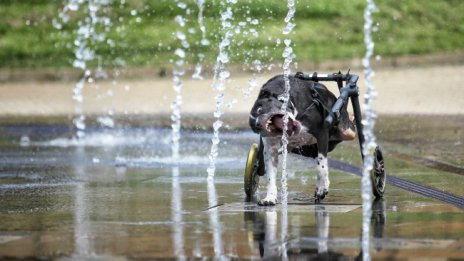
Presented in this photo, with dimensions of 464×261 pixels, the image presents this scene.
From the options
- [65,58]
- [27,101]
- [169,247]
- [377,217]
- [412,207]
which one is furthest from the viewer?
[65,58]

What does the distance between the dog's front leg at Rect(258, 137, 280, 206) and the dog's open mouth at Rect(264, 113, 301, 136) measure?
0.24m

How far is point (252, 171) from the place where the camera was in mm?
10328

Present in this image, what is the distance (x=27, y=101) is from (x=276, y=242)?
16.4 m

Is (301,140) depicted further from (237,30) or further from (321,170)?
(237,30)

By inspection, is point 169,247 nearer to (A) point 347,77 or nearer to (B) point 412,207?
(B) point 412,207

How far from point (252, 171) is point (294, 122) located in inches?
36.8

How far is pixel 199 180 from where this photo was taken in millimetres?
12234

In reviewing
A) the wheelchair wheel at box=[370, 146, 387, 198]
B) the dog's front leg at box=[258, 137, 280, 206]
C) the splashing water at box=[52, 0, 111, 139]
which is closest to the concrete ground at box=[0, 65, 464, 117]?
the splashing water at box=[52, 0, 111, 139]

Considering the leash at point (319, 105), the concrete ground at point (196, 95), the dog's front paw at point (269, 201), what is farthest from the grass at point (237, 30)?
the dog's front paw at point (269, 201)

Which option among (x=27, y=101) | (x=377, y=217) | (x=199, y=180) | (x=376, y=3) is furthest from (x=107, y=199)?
(x=376, y=3)

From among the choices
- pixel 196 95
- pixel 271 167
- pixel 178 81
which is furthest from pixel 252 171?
pixel 178 81

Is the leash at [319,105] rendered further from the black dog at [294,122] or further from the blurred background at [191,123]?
the blurred background at [191,123]

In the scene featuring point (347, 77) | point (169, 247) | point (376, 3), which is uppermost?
point (376, 3)

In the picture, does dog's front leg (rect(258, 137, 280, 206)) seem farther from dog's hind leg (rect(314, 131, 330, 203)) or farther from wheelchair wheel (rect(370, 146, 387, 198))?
wheelchair wheel (rect(370, 146, 387, 198))
